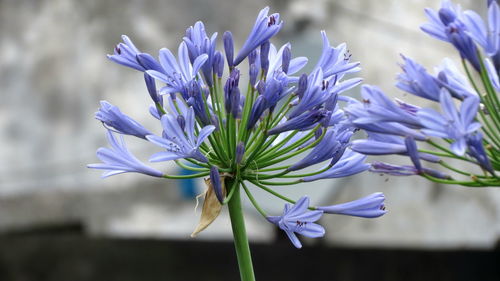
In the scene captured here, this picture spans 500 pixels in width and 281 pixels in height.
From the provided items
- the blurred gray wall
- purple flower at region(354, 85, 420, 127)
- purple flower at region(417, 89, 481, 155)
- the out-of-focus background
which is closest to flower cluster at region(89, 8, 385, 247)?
purple flower at region(354, 85, 420, 127)

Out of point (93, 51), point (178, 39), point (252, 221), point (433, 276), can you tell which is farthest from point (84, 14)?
point (433, 276)

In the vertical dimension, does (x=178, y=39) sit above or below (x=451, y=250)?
above

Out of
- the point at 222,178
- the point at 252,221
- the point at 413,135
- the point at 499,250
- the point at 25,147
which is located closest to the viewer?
the point at 413,135

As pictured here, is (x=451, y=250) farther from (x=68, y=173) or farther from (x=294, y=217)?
(x=294, y=217)

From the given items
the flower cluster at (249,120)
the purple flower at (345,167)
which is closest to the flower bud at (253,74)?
the flower cluster at (249,120)

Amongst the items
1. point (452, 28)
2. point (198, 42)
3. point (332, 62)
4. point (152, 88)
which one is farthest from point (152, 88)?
point (452, 28)

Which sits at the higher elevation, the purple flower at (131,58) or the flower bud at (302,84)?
the purple flower at (131,58)

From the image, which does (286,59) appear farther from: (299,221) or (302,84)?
(299,221)

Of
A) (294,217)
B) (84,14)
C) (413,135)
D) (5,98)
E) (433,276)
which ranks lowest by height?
(433,276)

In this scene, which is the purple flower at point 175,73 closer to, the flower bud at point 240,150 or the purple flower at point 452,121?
the flower bud at point 240,150
